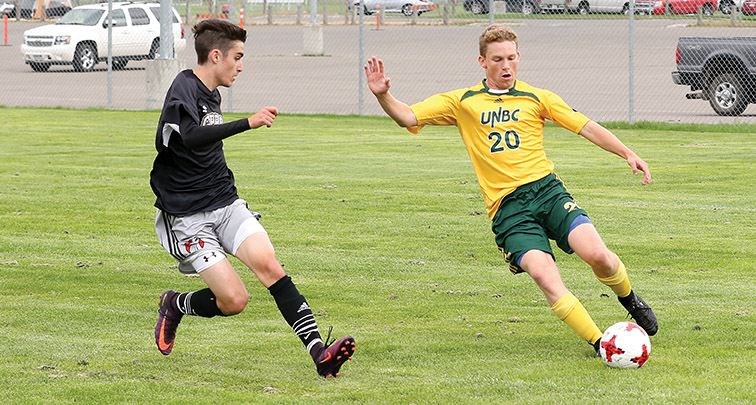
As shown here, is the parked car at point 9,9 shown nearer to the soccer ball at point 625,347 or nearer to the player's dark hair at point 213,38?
the player's dark hair at point 213,38

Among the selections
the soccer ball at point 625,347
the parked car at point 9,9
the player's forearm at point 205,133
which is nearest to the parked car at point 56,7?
the parked car at point 9,9

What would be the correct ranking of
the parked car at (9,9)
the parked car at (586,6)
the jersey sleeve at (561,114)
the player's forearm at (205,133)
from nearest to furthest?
the player's forearm at (205,133)
the jersey sleeve at (561,114)
the parked car at (586,6)
the parked car at (9,9)

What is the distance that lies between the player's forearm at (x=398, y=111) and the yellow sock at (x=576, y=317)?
1.32m

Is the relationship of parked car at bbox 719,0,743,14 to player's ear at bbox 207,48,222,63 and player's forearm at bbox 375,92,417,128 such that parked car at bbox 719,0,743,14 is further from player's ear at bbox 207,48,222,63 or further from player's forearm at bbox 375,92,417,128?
player's ear at bbox 207,48,222,63

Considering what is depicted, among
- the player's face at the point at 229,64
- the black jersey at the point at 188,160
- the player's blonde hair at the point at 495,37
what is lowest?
the black jersey at the point at 188,160

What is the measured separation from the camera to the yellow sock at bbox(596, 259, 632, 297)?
7.37 m

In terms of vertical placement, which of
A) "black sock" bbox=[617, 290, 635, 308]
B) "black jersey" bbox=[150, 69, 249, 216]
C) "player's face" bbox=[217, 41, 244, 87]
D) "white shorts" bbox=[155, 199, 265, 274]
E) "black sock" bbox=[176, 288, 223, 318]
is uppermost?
"player's face" bbox=[217, 41, 244, 87]

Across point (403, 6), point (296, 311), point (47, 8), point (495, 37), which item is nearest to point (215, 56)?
point (296, 311)

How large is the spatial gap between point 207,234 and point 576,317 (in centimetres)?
178

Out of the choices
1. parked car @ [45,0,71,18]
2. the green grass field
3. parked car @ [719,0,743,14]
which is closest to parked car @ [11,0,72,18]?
parked car @ [45,0,71,18]

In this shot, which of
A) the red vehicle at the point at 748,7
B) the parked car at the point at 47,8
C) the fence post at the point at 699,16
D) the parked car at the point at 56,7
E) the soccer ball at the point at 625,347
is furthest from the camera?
the parked car at the point at 47,8

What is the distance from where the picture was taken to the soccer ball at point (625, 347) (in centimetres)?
684

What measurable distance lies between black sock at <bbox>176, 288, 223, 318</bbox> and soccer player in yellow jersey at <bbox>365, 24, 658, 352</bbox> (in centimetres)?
134

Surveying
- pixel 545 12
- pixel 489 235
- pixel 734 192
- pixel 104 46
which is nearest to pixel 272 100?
pixel 545 12
